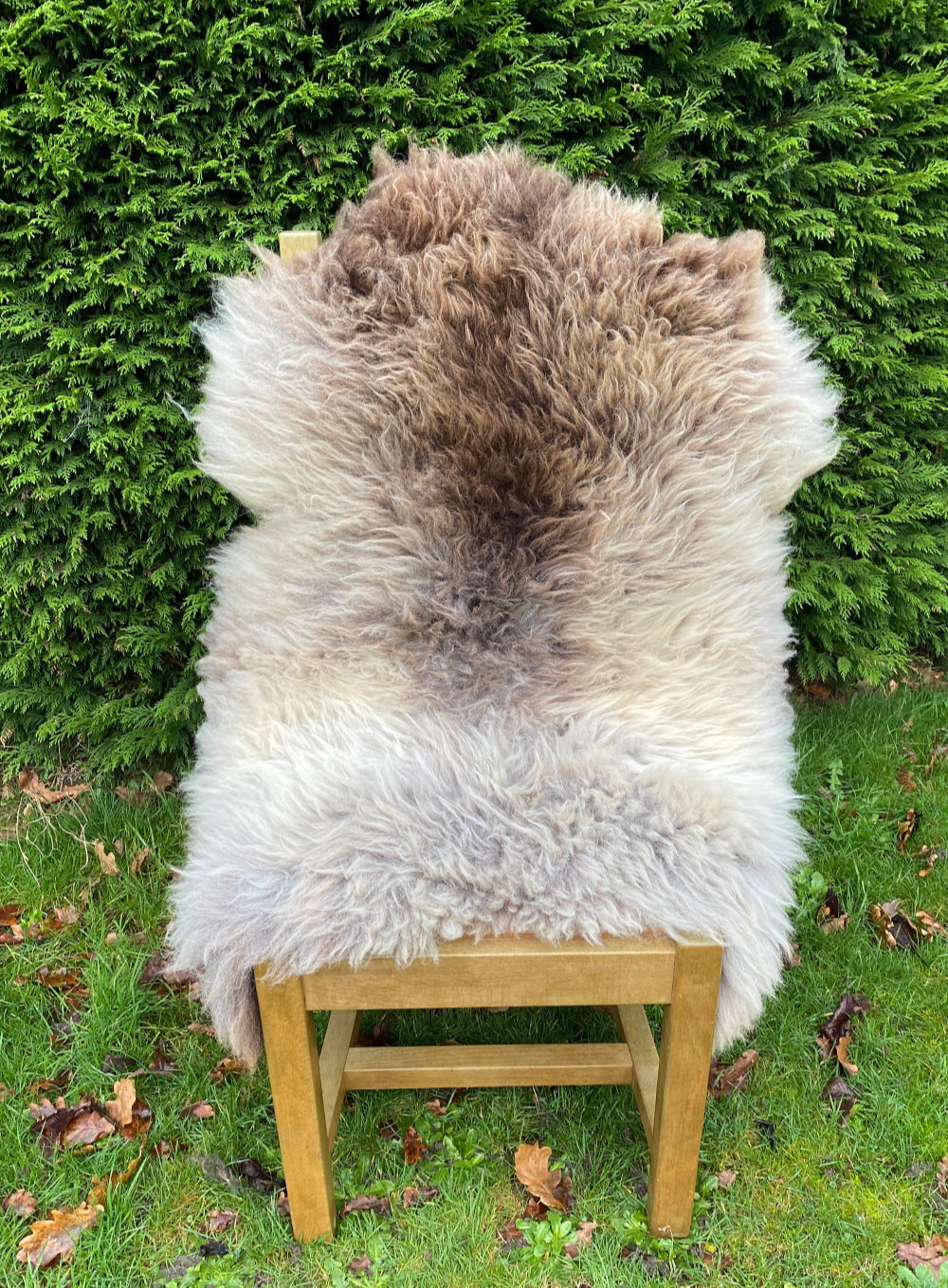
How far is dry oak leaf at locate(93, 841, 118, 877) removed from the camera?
7.54 ft

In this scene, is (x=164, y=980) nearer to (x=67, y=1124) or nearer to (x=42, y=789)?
(x=67, y=1124)

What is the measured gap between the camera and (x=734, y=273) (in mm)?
1400

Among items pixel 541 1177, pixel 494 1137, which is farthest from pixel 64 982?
pixel 541 1177

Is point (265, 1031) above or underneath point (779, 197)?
underneath

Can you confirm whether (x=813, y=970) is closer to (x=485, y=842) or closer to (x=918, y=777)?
(x=918, y=777)

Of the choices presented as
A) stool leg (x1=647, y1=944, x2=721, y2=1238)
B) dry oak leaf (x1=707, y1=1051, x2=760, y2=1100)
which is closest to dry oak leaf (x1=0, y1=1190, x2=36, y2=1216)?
stool leg (x1=647, y1=944, x2=721, y2=1238)

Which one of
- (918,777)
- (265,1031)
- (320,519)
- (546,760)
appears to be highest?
(320,519)

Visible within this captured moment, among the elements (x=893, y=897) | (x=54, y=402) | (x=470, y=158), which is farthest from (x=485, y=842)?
(x=54, y=402)

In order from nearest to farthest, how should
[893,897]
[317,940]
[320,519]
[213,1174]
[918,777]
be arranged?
[317,940], [320,519], [213,1174], [893,897], [918,777]

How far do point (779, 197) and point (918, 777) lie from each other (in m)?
1.67

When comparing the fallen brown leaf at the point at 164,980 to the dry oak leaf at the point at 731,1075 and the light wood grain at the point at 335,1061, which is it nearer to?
the light wood grain at the point at 335,1061

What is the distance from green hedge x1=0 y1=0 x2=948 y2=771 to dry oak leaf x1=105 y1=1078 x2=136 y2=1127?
91cm

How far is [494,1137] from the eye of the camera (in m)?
1.72

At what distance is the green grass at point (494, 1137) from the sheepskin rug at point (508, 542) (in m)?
0.45
